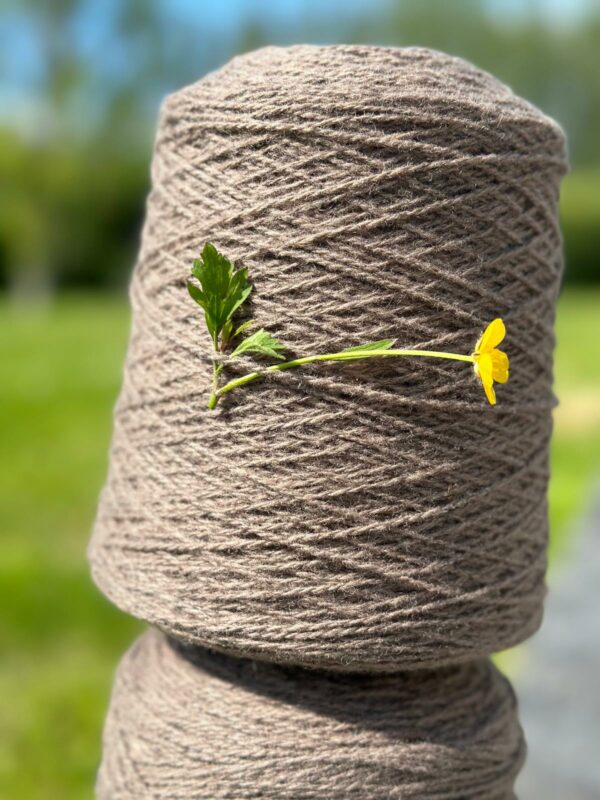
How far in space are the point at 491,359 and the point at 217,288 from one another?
220mm

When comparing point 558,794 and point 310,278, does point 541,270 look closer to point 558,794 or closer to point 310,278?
point 310,278

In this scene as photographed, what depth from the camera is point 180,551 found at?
748 mm

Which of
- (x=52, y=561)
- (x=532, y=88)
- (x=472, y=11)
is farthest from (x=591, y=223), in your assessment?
(x=52, y=561)

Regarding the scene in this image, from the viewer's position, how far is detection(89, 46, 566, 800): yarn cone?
701mm

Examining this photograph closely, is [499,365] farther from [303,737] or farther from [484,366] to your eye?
[303,737]

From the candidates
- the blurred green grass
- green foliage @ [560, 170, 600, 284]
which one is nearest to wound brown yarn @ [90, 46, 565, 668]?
the blurred green grass

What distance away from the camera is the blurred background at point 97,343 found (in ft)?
6.63

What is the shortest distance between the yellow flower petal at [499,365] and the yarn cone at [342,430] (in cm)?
4

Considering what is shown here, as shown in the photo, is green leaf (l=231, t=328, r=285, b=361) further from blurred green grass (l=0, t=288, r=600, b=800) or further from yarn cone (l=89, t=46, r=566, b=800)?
blurred green grass (l=0, t=288, r=600, b=800)

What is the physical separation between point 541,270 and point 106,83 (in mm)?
11241

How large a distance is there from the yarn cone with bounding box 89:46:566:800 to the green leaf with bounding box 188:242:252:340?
0.02m

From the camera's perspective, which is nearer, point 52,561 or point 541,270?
point 541,270

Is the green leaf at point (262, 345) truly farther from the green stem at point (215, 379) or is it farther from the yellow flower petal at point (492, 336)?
the yellow flower petal at point (492, 336)

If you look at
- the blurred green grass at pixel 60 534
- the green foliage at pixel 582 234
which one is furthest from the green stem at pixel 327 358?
the green foliage at pixel 582 234
